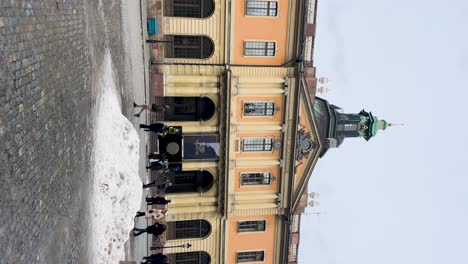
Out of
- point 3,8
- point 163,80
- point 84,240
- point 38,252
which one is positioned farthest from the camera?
point 163,80

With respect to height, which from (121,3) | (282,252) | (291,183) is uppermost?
(121,3)

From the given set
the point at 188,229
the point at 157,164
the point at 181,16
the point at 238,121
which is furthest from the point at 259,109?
the point at 157,164

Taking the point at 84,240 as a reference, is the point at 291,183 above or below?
below

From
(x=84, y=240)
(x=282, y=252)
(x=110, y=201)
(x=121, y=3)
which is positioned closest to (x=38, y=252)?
(x=84, y=240)

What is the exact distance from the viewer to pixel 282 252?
121 ft

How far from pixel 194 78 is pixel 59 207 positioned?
21.3 meters

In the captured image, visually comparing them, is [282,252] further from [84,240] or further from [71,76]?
[71,76]

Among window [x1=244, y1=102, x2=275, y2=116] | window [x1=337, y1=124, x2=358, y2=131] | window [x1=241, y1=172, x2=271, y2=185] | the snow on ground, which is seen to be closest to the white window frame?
window [x1=244, y1=102, x2=275, y2=116]

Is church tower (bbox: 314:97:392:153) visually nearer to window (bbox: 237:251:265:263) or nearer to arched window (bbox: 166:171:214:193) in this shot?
arched window (bbox: 166:171:214:193)

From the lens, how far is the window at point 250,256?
120ft

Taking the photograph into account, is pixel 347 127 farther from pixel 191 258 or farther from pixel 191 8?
pixel 191 8

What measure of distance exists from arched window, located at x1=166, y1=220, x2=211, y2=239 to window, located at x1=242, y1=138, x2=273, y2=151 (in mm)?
6079

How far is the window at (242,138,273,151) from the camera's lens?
34719 millimetres

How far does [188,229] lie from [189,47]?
1251 centimetres
